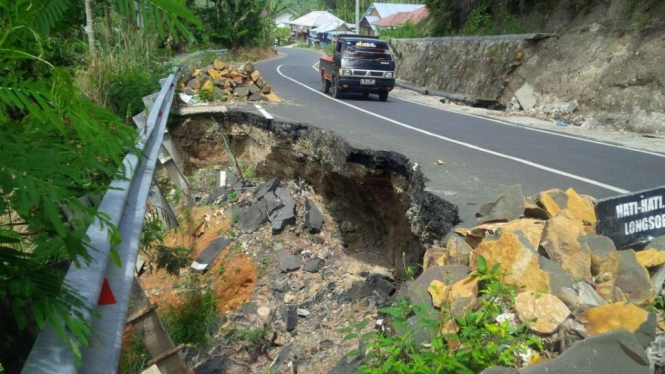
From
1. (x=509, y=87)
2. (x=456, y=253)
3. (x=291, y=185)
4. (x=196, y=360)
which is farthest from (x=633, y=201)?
(x=509, y=87)

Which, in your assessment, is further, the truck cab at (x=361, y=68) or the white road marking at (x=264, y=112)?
the truck cab at (x=361, y=68)

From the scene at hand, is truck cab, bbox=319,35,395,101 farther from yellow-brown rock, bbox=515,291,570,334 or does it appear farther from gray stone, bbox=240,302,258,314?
yellow-brown rock, bbox=515,291,570,334

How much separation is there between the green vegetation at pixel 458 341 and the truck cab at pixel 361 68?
599 inches

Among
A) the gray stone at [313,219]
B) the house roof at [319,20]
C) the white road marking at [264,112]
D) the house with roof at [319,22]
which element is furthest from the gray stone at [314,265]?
the house roof at [319,20]

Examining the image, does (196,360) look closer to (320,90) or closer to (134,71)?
(134,71)

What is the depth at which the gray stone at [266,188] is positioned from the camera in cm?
1059

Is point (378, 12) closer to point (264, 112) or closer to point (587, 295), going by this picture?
point (264, 112)

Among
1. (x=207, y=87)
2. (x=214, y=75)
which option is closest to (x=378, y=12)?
(x=214, y=75)

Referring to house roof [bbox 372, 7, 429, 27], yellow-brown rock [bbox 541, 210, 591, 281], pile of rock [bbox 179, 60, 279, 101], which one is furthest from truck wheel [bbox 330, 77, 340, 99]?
house roof [bbox 372, 7, 429, 27]

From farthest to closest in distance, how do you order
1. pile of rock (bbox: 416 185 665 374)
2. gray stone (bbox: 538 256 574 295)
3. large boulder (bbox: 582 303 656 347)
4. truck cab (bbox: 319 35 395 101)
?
1. truck cab (bbox: 319 35 395 101)
2. gray stone (bbox: 538 256 574 295)
3. large boulder (bbox: 582 303 656 347)
4. pile of rock (bbox: 416 185 665 374)

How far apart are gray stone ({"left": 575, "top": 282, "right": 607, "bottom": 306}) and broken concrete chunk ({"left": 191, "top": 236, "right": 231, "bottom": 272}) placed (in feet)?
21.6

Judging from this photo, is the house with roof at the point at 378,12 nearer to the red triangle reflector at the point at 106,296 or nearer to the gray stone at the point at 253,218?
the gray stone at the point at 253,218

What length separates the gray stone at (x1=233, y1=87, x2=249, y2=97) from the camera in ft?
50.9

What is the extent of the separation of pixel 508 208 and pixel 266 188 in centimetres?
660
